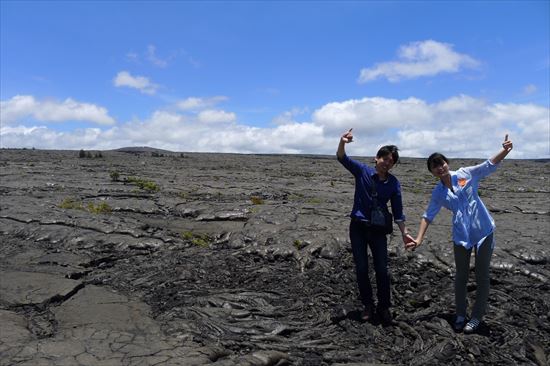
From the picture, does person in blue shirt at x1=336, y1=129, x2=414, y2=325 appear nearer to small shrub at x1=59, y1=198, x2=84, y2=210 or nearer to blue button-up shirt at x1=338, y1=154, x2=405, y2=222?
blue button-up shirt at x1=338, y1=154, x2=405, y2=222

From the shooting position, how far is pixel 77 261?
9.84 m

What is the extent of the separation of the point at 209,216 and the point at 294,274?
5386 millimetres

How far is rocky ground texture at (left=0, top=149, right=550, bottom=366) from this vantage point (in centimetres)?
591

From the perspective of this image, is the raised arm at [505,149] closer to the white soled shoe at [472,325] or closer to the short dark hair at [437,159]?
the short dark hair at [437,159]

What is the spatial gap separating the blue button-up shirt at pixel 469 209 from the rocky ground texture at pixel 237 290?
1.46m

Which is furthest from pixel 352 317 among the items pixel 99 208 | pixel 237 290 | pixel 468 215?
pixel 99 208

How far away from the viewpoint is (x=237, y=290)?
808 cm

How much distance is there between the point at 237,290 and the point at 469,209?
417cm

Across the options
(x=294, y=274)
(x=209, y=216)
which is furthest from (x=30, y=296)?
(x=209, y=216)

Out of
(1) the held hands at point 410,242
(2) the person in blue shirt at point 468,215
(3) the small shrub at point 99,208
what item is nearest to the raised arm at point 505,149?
(2) the person in blue shirt at point 468,215

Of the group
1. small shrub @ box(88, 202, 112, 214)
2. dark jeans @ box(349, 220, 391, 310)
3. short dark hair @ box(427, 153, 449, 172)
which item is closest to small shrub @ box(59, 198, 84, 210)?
small shrub @ box(88, 202, 112, 214)

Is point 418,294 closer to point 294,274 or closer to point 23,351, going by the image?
point 294,274

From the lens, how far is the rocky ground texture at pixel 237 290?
591 centimetres

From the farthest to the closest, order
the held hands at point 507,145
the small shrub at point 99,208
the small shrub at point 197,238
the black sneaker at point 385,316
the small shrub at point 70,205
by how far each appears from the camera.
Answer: the small shrub at point 70,205
the small shrub at point 99,208
the small shrub at point 197,238
the black sneaker at point 385,316
the held hands at point 507,145
